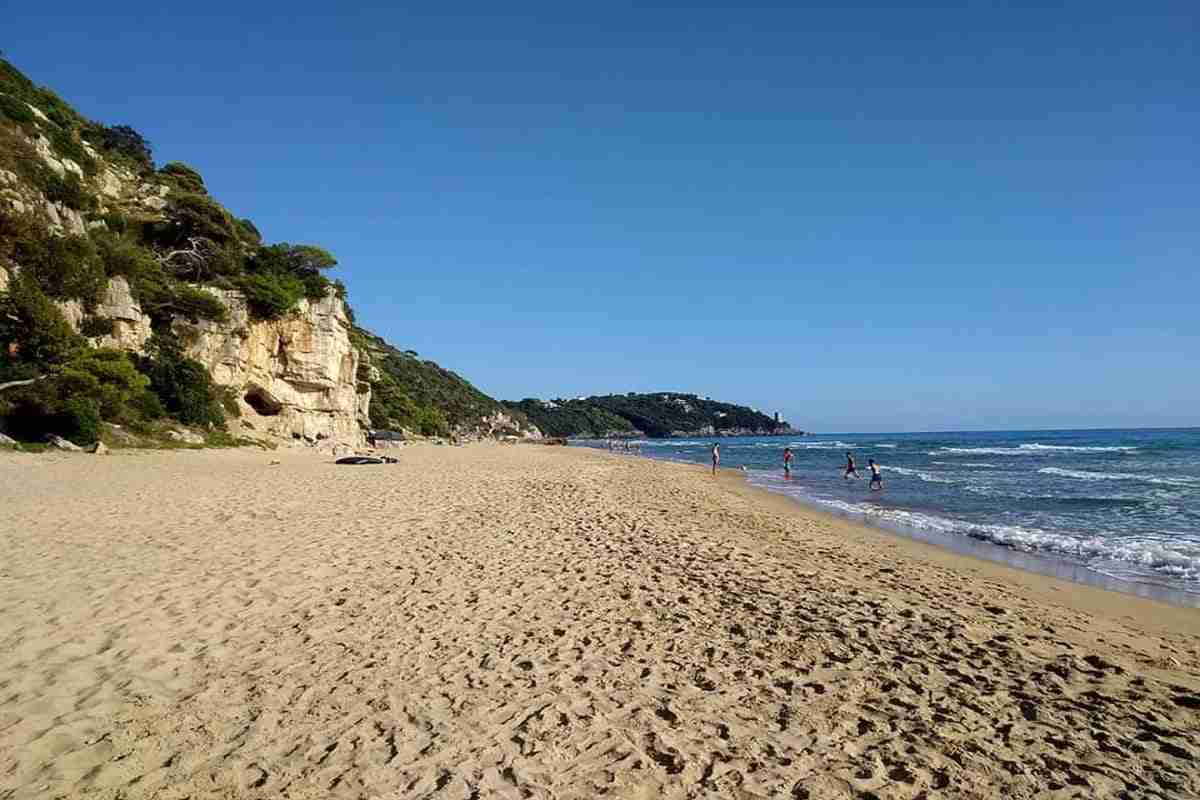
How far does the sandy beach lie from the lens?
353 cm

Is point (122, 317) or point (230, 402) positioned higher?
point (122, 317)

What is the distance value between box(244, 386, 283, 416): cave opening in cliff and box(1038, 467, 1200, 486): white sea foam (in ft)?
134

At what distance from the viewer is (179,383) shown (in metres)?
27.2

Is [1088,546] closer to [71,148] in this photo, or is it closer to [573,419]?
[71,148]

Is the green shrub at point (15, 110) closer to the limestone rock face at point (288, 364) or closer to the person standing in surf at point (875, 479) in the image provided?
the limestone rock face at point (288, 364)

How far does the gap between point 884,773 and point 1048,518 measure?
16310 millimetres

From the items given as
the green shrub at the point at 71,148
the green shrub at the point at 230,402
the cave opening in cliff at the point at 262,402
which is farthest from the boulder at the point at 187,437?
the green shrub at the point at 71,148

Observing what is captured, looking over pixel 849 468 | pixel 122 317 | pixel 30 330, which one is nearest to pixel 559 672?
pixel 30 330

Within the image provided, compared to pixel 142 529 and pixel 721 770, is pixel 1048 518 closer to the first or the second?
pixel 721 770

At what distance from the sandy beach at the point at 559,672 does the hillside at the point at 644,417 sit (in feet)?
458

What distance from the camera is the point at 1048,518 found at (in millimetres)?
16109

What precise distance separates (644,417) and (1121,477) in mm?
149352

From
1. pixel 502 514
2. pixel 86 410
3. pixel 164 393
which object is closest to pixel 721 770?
pixel 502 514

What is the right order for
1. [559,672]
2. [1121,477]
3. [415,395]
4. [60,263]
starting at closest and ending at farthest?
[559,672] < [60,263] < [1121,477] < [415,395]
